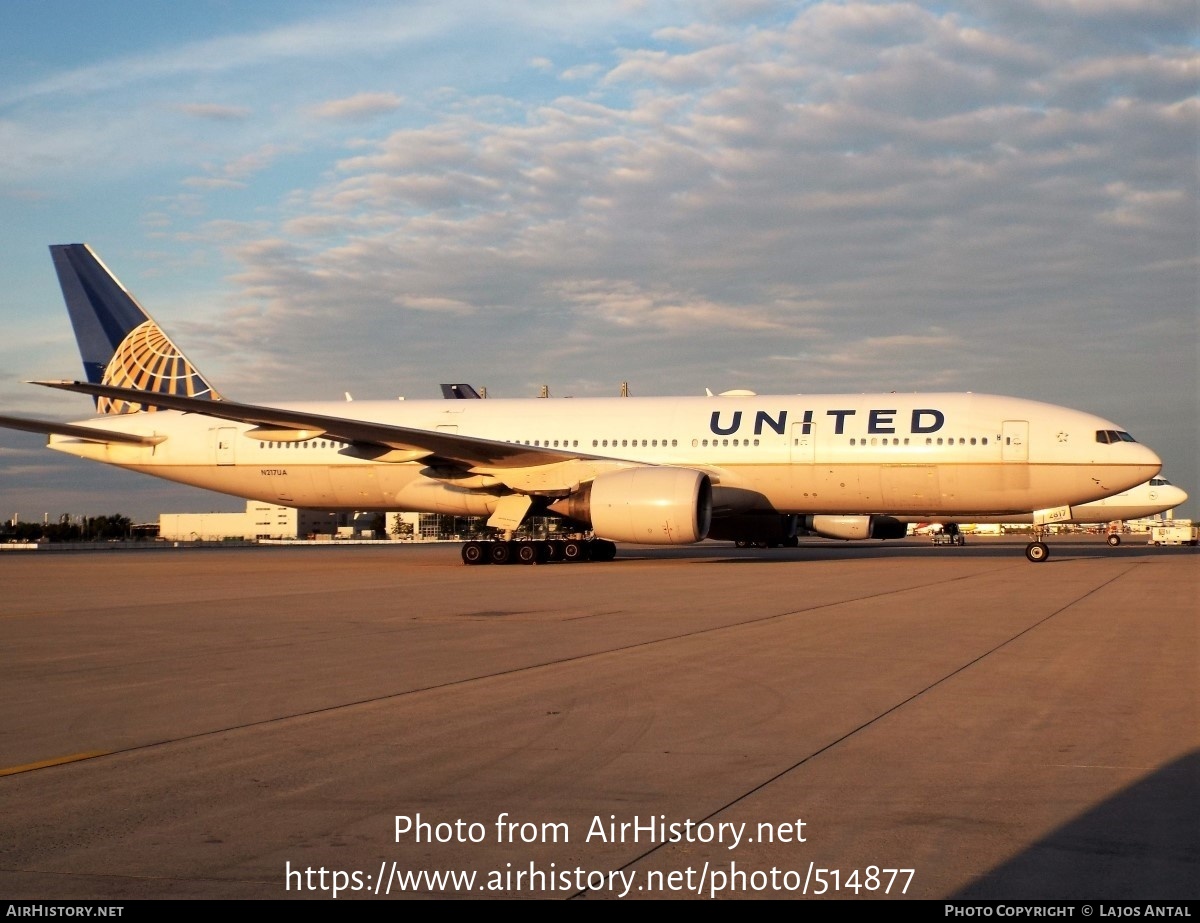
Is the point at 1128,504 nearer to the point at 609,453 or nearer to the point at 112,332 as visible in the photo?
the point at 609,453

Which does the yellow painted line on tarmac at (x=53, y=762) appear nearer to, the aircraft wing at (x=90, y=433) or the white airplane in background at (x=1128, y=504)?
the aircraft wing at (x=90, y=433)

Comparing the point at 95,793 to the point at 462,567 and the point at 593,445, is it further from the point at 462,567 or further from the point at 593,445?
the point at 593,445

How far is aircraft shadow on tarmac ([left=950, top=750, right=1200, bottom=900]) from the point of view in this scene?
12.2ft

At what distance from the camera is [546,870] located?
3957 millimetres

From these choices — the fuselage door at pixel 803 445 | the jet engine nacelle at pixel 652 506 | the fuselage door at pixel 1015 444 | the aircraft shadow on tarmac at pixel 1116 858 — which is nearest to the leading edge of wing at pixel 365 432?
the jet engine nacelle at pixel 652 506

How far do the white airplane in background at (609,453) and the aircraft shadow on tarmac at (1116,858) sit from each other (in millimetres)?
18182

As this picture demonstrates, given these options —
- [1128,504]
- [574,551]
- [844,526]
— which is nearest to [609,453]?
[574,551]

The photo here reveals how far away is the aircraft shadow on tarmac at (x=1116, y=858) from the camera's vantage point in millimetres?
3709

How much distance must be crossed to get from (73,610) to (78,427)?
16.3m

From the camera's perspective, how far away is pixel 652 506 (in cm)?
2292

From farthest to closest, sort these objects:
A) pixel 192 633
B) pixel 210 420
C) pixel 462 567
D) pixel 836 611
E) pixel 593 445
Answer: pixel 210 420 < pixel 593 445 < pixel 462 567 < pixel 836 611 < pixel 192 633

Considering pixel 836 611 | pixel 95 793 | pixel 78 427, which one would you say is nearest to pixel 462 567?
pixel 78 427

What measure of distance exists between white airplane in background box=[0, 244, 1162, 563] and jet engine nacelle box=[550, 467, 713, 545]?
40mm
